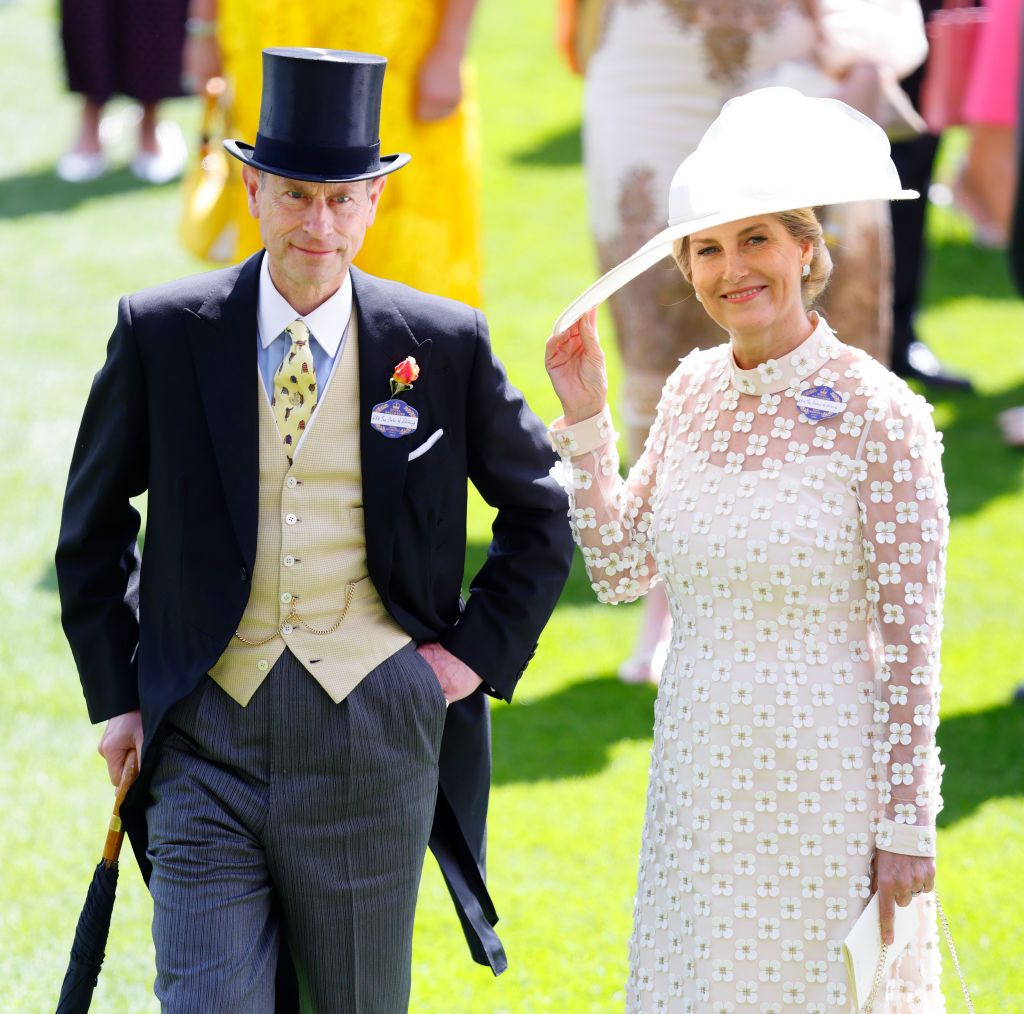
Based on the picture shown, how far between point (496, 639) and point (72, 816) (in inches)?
100.0

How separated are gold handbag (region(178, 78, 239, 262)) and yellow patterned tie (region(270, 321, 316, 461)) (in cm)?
283

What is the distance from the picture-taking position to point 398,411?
357 cm

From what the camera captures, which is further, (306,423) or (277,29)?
(277,29)

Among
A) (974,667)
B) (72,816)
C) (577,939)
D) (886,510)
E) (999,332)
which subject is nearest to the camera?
(886,510)

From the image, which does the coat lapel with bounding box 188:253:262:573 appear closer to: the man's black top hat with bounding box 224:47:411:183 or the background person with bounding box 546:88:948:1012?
the man's black top hat with bounding box 224:47:411:183

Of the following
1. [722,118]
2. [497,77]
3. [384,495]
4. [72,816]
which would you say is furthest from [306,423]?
[497,77]

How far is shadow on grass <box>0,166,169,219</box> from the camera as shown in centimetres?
1303

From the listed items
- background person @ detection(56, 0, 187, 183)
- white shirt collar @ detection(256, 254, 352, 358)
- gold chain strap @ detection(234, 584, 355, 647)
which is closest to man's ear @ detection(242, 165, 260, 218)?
white shirt collar @ detection(256, 254, 352, 358)

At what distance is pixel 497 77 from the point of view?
15.2 meters

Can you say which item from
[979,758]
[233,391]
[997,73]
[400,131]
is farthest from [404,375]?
[997,73]

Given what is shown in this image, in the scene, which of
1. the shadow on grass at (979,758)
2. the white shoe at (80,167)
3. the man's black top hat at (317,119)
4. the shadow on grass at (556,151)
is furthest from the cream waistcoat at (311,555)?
the white shoe at (80,167)

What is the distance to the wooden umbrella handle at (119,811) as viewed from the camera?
3717 mm

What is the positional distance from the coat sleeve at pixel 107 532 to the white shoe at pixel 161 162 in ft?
33.0

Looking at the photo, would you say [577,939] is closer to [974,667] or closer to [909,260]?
[974,667]
